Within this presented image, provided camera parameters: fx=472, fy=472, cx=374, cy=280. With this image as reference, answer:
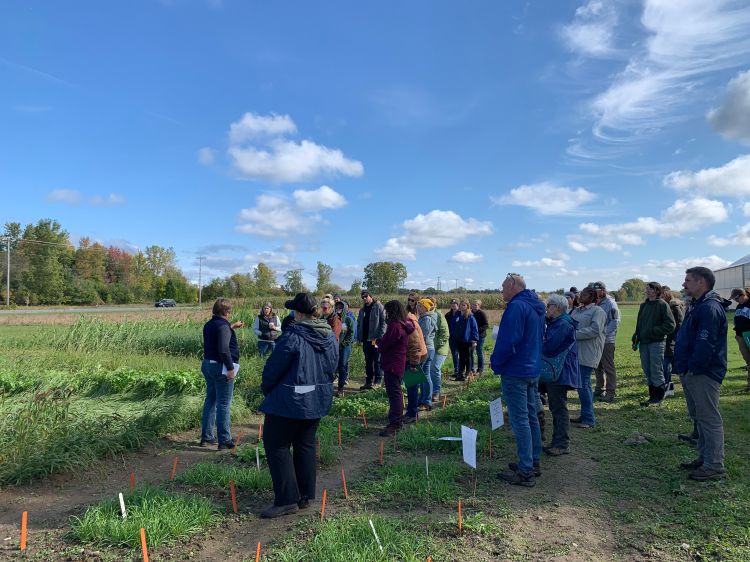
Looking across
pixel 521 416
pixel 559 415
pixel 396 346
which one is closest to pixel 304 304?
pixel 521 416

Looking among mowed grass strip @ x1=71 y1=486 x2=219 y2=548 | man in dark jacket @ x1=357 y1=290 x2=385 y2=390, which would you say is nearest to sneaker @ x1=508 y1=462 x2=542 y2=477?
mowed grass strip @ x1=71 y1=486 x2=219 y2=548

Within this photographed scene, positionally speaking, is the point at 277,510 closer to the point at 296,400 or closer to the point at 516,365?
the point at 296,400

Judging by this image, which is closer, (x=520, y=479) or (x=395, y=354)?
(x=520, y=479)

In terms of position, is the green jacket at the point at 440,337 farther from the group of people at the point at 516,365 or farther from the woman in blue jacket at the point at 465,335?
the woman in blue jacket at the point at 465,335

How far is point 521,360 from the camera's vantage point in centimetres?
464

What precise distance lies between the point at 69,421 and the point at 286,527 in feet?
10.5

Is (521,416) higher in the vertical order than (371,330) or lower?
lower

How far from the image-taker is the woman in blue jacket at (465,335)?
10.7 m

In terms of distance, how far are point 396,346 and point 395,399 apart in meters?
A: 0.75

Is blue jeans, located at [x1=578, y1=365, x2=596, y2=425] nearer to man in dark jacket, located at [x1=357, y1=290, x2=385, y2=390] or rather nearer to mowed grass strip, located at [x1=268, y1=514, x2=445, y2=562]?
man in dark jacket, located at [x1=357, y1=290, x2=385, y2=390]

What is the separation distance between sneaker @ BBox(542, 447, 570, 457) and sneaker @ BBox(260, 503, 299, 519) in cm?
316

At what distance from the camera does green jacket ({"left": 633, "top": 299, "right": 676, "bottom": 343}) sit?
7520 millimetres

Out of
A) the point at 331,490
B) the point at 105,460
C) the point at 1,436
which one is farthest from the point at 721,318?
the point at 1,436

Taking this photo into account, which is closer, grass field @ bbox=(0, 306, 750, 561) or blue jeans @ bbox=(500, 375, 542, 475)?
grass field @ bbox=(0, 306, 750, 561)
